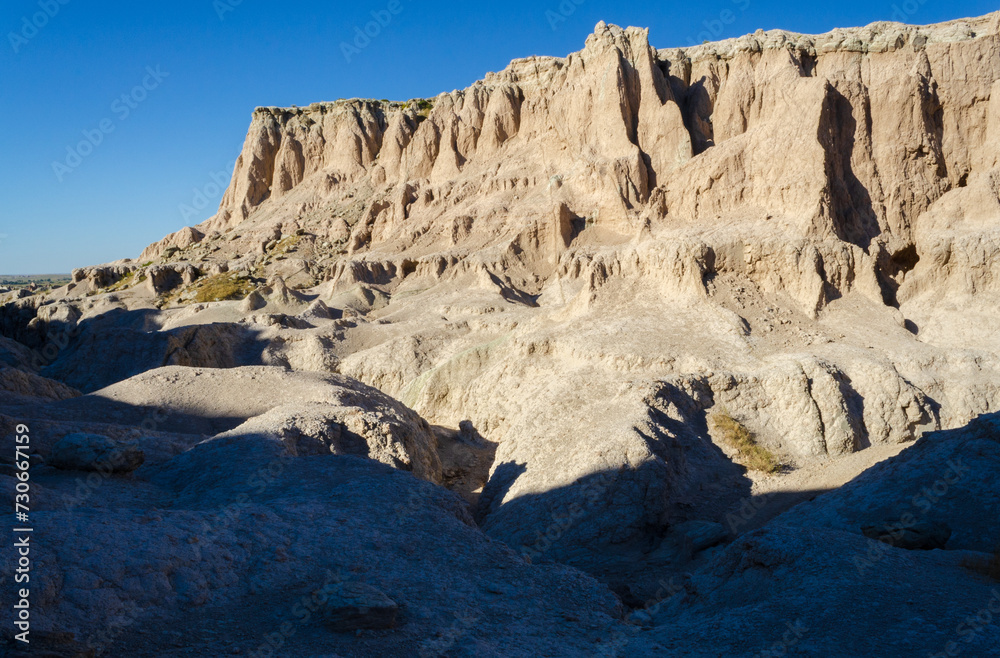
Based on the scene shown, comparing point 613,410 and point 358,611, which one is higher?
point 613,410

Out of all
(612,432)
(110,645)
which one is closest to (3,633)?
(110,645)

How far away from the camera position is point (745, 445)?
17016 mm

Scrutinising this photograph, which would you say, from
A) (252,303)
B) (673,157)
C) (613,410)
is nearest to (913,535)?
(613,410)

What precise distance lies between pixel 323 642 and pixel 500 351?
58.1ft

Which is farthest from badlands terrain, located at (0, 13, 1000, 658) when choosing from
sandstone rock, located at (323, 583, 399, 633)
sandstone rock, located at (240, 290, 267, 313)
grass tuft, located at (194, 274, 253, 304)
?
grass tuft, located at (194, 274, 253, 304)

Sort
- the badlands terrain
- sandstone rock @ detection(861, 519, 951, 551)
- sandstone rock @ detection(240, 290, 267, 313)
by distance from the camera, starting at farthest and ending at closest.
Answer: sandstone rock @ detection(240, 290, 267, 313) → sandstone rock @ detection(861, 519, 951, 551) → the badlands terrain

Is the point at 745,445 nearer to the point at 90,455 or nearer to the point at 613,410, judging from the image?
the point at 613,410

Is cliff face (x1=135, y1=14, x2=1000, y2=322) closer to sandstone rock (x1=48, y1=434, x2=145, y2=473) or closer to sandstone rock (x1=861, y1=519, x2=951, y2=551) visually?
sandstone rock (x1=861, y1=519, x2=951, y2=551)

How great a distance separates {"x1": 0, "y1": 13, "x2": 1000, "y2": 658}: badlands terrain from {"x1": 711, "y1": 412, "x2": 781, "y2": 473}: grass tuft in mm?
73

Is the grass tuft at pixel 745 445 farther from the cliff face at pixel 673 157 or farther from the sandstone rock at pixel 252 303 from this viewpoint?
the sandstone rock at pixel 252 303

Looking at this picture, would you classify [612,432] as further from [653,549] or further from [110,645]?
[110,645]

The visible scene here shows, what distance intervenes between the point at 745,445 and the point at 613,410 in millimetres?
3462

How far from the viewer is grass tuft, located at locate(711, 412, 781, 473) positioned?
1648cm

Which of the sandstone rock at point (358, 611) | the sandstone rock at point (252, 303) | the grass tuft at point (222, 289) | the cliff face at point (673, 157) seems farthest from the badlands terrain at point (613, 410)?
the grass tuft at point (222, 289)
